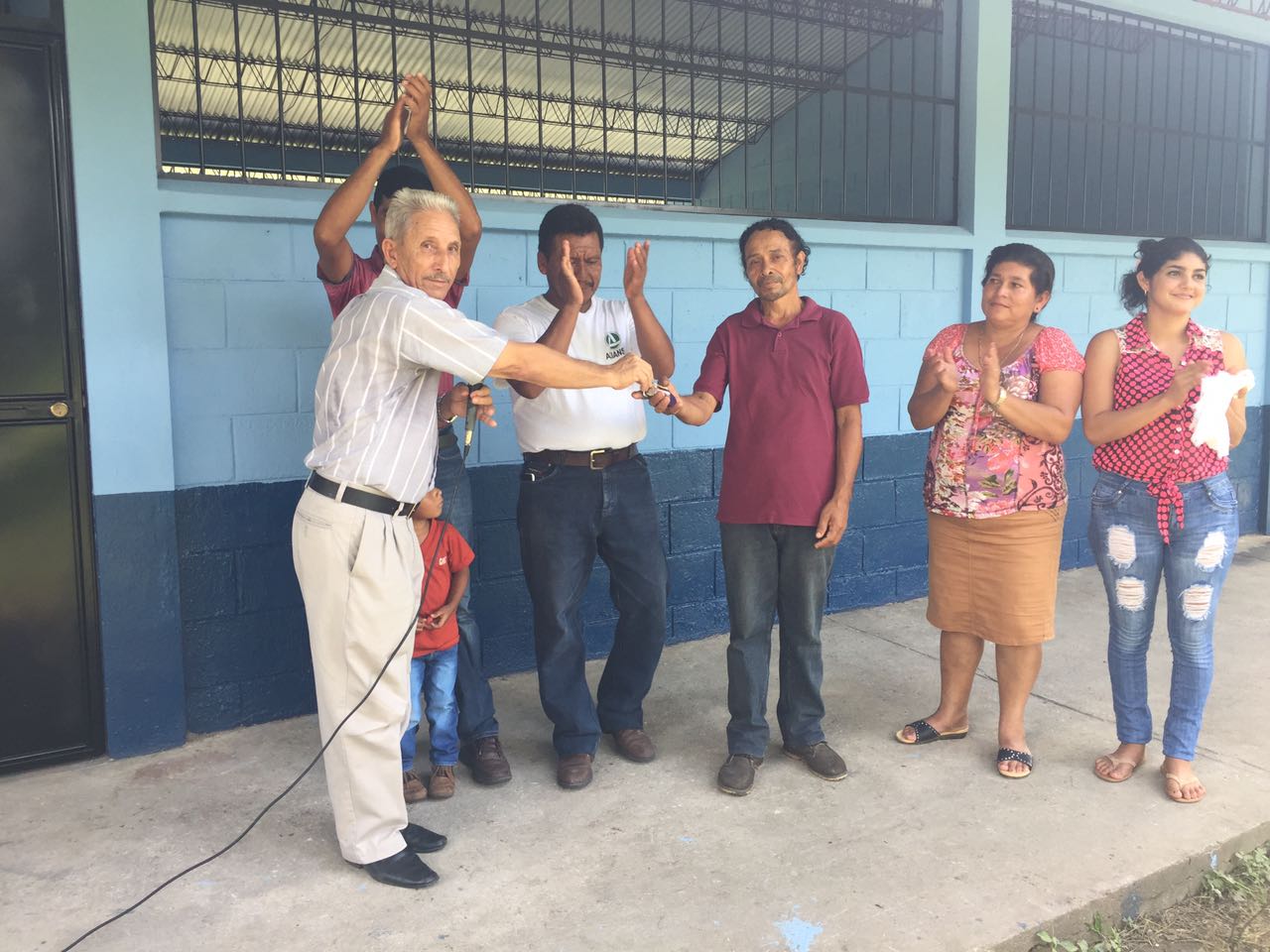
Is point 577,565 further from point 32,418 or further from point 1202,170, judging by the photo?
point 1202,170

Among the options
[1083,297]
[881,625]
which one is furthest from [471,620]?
[1083,297]

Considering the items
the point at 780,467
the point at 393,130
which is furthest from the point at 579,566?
the point at 393,130

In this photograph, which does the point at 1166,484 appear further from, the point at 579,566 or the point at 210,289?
the point at 210,289

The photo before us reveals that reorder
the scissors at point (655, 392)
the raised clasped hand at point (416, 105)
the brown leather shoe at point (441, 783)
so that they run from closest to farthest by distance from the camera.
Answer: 1. the scissors at point (655, 392)
2. the raised clasped hand at point (416, 105)
3. the brown leather shoe at point (441, 783)

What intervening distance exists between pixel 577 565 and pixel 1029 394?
1.53 m

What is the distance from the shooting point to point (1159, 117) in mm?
8172

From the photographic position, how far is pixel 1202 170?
7.53m

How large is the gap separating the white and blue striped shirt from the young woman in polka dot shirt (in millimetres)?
2001

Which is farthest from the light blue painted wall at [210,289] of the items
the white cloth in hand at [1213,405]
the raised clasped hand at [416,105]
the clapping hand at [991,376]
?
the white cloth in hand at [1213,405]

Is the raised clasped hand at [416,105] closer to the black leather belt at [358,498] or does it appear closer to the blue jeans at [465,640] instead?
the blue jeans at [465,640]

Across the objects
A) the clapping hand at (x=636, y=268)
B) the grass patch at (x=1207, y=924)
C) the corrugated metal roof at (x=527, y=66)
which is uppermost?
the corrugated metal roof at (x=527, y=66)

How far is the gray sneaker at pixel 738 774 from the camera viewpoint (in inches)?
127

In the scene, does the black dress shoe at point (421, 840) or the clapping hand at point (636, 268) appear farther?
the clapping hand at point (636, 268)

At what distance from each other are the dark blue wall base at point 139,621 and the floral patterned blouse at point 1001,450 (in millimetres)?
2655
